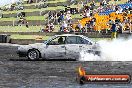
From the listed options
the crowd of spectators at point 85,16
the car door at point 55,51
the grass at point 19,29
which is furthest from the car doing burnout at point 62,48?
the grass at point 19,29

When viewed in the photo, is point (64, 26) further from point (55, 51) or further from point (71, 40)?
point (55, 51)

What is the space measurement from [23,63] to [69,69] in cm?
445

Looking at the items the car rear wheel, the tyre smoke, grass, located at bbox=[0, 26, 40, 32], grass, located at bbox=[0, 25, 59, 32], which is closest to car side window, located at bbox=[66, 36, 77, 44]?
the tyre smoke

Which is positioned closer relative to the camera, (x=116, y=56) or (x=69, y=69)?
(x=69, y=69)

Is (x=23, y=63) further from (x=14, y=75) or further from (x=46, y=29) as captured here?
(x=46, y=29)

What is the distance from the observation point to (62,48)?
27500mm

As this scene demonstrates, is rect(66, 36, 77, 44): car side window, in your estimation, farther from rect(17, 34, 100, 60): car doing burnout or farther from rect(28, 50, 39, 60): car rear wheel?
rect(28, 50, 39, 60): car rear wheel

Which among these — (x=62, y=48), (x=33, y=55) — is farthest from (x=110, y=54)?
(x=33, y=55)

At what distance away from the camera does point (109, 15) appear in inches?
1725

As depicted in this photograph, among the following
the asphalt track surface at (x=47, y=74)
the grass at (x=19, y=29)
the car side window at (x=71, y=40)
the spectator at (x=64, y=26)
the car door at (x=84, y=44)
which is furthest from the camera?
the grass at (x=19, y=29)

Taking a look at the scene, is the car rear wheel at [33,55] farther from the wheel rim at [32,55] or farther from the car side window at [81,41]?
the car side window at [81,41]

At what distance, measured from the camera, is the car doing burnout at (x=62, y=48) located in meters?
27.4

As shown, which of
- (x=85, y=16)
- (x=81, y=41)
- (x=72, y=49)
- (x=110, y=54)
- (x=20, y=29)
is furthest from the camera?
(x=20, y=29)

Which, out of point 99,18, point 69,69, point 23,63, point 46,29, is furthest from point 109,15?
point 69,69
